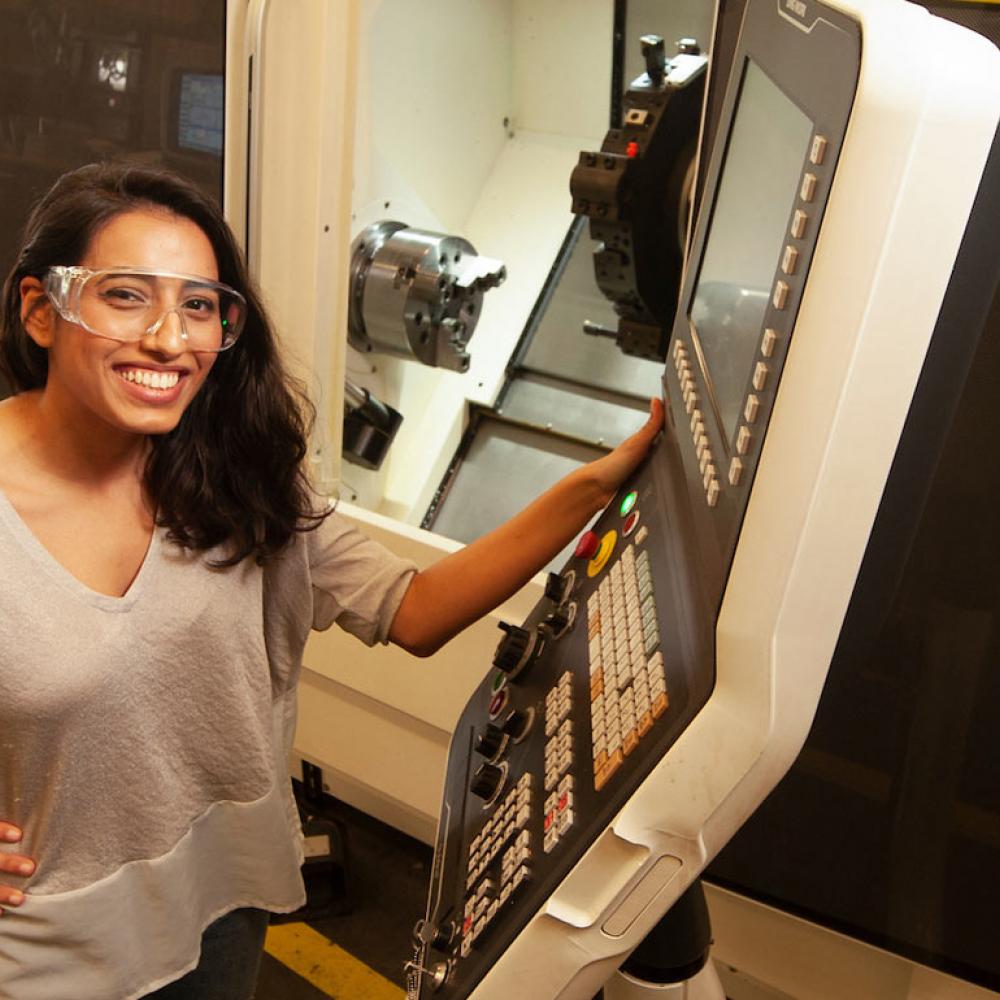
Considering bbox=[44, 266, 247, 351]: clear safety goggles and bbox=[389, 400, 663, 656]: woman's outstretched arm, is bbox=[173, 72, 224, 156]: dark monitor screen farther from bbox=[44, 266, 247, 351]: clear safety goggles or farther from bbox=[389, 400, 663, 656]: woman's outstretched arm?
bbox=[389, 400, 663, 656]: woman's outstretched arm

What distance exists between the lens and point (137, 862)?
1207 millimetres

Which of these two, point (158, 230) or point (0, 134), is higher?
point (158, 230)

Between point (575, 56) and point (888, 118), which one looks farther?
point (575, 56)

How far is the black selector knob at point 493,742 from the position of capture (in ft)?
3.42

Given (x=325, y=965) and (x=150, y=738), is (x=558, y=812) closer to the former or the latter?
(x=150, y=738)

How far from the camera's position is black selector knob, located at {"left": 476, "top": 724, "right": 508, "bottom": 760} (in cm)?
104

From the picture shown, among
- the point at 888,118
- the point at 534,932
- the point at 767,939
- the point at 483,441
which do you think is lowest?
the point at 767,939

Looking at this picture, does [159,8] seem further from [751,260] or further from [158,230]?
[751,260]

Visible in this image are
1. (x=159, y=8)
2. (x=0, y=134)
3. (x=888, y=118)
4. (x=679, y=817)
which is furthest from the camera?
(x=0, y=134)

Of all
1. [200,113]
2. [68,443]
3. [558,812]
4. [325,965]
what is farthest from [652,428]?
[325,965]

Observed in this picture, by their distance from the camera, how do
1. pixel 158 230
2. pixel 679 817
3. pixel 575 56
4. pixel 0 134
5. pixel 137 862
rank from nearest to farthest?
1. pixel 679 817
2. pixel 158 230
3. pixel 137 862
4. pixel 0 134
5. pixel 575 56

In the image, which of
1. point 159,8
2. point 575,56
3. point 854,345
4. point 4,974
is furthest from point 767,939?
point 575,56

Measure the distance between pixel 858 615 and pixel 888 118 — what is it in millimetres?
354

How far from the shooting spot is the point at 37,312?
1.12 m
